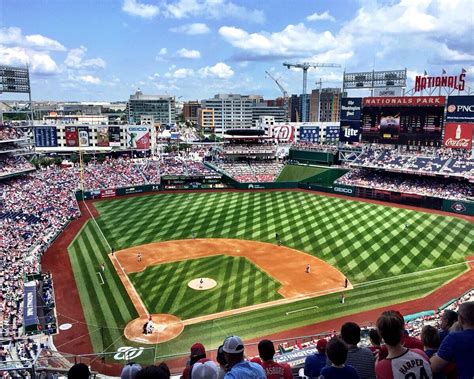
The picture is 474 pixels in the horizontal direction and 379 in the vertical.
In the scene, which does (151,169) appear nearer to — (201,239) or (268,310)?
(201,239)

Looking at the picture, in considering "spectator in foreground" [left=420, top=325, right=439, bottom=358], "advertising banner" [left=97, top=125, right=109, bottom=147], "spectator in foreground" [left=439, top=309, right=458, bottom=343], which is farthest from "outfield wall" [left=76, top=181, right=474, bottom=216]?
"spectator in foreground" [left=420, top=325, right=439, bottom=358]

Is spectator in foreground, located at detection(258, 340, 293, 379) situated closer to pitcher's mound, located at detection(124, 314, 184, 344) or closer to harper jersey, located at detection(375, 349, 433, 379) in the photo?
harper jersey, located at detection(375, 349, 433, 379)

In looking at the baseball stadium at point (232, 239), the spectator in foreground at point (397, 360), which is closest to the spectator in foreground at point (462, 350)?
the baseball stadium at point (232, 239)

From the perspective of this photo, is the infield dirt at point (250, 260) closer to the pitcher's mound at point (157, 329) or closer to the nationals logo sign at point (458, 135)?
the pitcher's mound at point (157, 329)

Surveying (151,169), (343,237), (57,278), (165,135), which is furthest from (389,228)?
(165,135)

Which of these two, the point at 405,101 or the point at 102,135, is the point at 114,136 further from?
the point at 405,101
